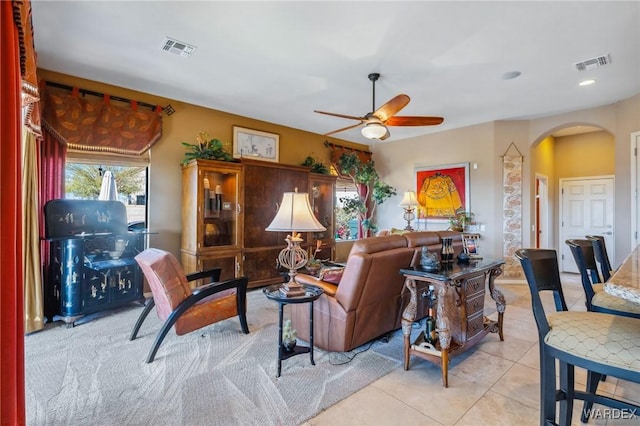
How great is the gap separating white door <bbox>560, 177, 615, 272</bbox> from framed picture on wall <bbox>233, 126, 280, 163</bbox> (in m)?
6.22

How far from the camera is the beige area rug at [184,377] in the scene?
6.31 feet

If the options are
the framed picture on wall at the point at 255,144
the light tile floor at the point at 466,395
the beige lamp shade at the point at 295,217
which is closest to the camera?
the light tile floor at the point at 466,395

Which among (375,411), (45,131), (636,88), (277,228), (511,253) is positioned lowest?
(375,411)

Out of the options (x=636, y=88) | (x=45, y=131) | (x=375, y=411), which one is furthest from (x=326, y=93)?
(x=636, y=88)

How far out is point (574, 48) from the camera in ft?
10.2

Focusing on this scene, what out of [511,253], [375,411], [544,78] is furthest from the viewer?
[511,253]

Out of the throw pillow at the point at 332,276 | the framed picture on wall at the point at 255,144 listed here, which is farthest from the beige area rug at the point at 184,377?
the framed picture on wall at the point at 255,144

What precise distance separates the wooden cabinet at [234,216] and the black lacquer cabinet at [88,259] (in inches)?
29.3

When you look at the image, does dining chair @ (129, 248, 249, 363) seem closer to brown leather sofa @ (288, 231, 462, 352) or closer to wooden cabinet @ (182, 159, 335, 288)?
brown leather sofa @ (288, 231, 462, 352)

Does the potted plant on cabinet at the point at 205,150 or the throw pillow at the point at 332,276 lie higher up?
the potted plant on cabinet at the point at 205,150

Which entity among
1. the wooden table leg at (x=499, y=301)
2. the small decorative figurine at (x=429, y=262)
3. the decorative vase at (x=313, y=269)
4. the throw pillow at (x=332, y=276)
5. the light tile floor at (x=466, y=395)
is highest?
the small decorative figurine at (x=429, y=262)

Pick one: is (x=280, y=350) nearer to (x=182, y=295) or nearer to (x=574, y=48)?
(x=182, y=295)

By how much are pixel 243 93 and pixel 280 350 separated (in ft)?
11.4

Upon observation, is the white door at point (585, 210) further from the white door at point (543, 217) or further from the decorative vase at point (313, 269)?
the decorative vase at point (313, 269)
